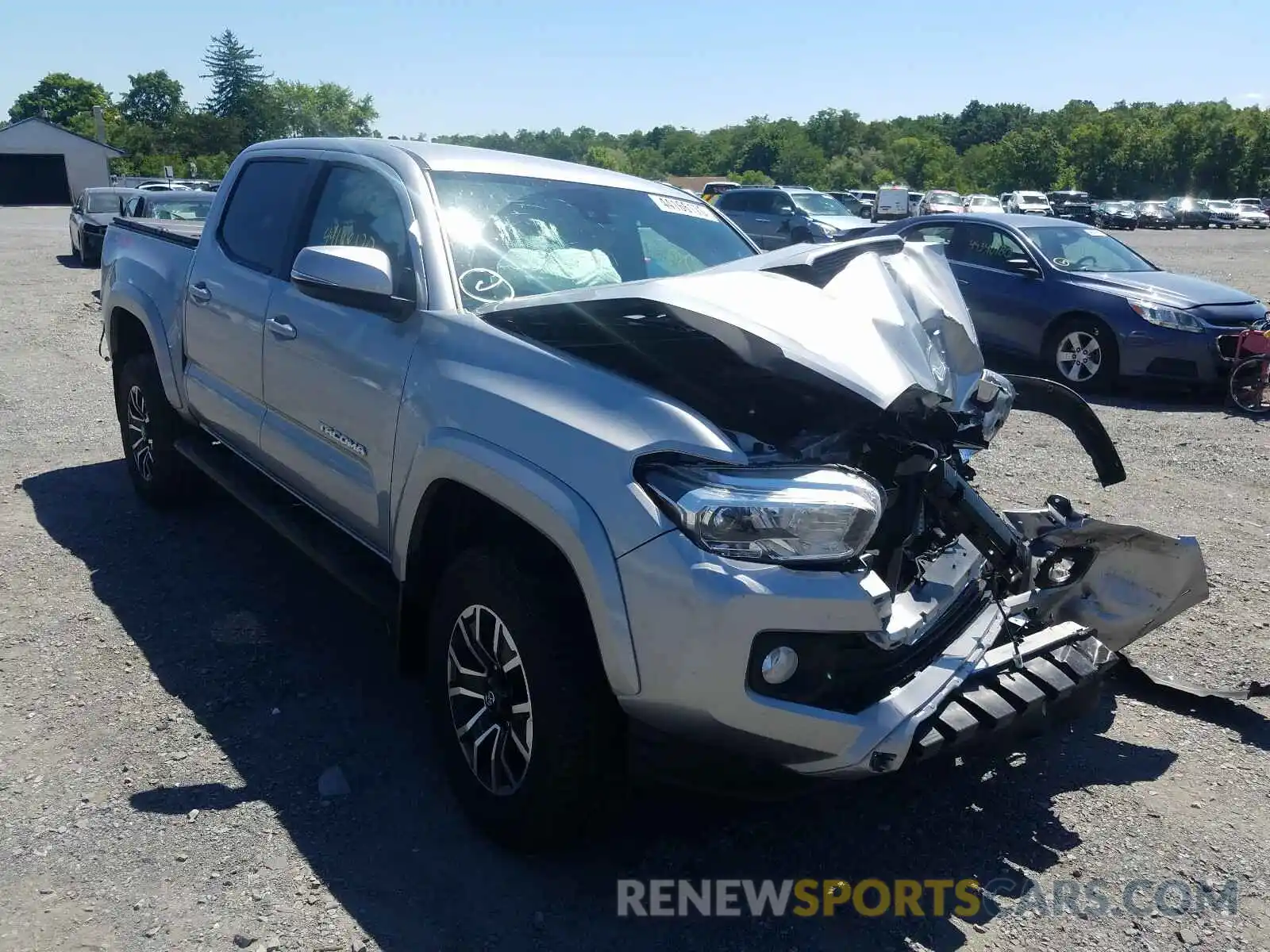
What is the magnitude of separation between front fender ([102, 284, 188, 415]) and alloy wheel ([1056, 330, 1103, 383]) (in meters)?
7.79

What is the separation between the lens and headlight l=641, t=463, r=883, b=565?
8.25ft

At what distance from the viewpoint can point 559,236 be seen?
13.1ft

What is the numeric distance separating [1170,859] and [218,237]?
463 centimetres

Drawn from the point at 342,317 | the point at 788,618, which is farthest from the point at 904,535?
the point at 342,317

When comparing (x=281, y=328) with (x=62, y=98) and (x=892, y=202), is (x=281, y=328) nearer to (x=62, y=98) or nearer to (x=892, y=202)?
(x=892, y=202)

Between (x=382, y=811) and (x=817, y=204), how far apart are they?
21.9 m

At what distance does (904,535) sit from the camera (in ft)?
9.62

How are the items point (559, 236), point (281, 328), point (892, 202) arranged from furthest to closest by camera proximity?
point (892, 202) < point (281, 328) < point (559, 236)

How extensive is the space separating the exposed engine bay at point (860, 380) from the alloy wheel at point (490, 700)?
29.4 inches

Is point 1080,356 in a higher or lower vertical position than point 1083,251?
lower

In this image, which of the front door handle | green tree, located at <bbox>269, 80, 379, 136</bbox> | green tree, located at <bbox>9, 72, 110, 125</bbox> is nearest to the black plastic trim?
the front door handle

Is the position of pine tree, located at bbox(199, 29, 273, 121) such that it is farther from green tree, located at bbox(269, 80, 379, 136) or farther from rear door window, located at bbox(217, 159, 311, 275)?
rear door window, located at bbox(217, 159, 311, 275)

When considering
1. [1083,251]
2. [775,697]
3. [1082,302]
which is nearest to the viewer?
[775,697]

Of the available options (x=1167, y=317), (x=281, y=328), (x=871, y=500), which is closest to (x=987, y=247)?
(x=1167, y=317)
